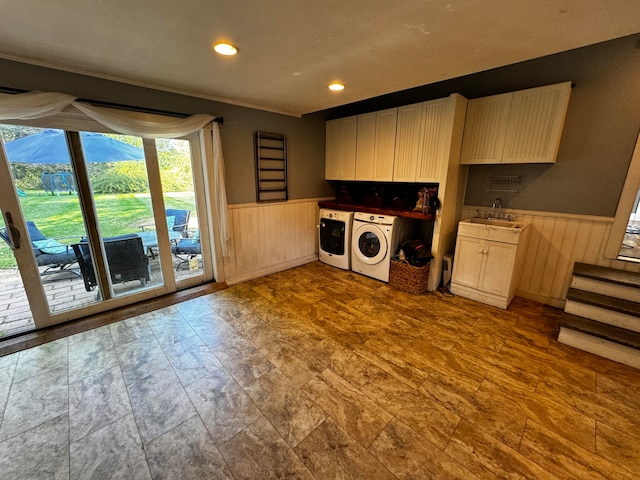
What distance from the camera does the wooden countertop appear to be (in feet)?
10.2

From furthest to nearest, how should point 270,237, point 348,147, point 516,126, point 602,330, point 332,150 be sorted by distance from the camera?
point 332,150, point 348,147, point 270,237, point 516,126, point 602,330

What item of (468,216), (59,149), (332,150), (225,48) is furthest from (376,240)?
(59,149)

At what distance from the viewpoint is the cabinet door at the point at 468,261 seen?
9.59 ft

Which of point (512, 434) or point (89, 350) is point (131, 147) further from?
point (512, 434)

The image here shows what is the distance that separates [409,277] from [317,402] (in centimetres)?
198

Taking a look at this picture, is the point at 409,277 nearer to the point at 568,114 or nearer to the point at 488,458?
the point at 488,458

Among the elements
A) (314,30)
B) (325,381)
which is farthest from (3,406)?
(314,30)

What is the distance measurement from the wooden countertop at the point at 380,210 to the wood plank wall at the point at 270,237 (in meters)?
0.31

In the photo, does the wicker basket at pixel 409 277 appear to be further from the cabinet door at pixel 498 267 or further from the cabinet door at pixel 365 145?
the cabinet door at pixel 365 145

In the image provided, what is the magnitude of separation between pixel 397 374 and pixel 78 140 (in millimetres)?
3383

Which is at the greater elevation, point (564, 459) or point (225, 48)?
point (225, 48)

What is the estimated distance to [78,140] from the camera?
2355 mm

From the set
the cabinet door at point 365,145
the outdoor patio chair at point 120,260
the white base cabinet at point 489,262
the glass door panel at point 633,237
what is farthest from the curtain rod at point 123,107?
the glass door panel at point 633,237

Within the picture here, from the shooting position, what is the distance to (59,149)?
2.29 m
